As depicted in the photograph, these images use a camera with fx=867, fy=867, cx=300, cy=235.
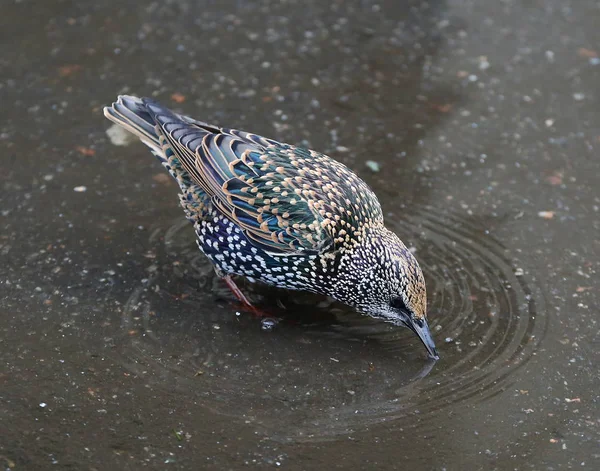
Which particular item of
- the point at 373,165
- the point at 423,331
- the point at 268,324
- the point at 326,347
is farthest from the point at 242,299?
the point at 373,165

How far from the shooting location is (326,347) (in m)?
3.95

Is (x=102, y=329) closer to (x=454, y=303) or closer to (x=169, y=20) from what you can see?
(x=454, y=303)

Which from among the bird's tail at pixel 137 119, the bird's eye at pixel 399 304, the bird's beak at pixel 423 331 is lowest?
the bird's beak at pixel 423 331

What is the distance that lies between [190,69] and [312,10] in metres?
1.31

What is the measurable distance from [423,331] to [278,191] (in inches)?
35.6

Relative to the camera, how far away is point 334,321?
13.6ft

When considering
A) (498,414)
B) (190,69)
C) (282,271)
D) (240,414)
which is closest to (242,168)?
(282,271)

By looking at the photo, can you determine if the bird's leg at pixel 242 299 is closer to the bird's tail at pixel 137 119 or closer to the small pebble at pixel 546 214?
the bird's tail at pixel 137 119

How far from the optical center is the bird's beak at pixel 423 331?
3830 millimetres

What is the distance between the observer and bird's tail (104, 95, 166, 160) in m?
4.43

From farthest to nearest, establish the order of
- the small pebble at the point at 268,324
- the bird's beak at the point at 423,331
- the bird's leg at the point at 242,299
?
1. the bird's leg at the point at 242,299
2. the small pebble at the point at 268,324
3. the bird's beak at the point at 423,331

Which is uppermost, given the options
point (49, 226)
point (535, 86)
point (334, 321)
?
point (535, 86)

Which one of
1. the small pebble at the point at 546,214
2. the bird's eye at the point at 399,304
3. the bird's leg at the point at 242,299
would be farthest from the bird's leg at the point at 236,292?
the small pebble at the point at 546,214

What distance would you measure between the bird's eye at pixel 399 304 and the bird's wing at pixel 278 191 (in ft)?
1.16
